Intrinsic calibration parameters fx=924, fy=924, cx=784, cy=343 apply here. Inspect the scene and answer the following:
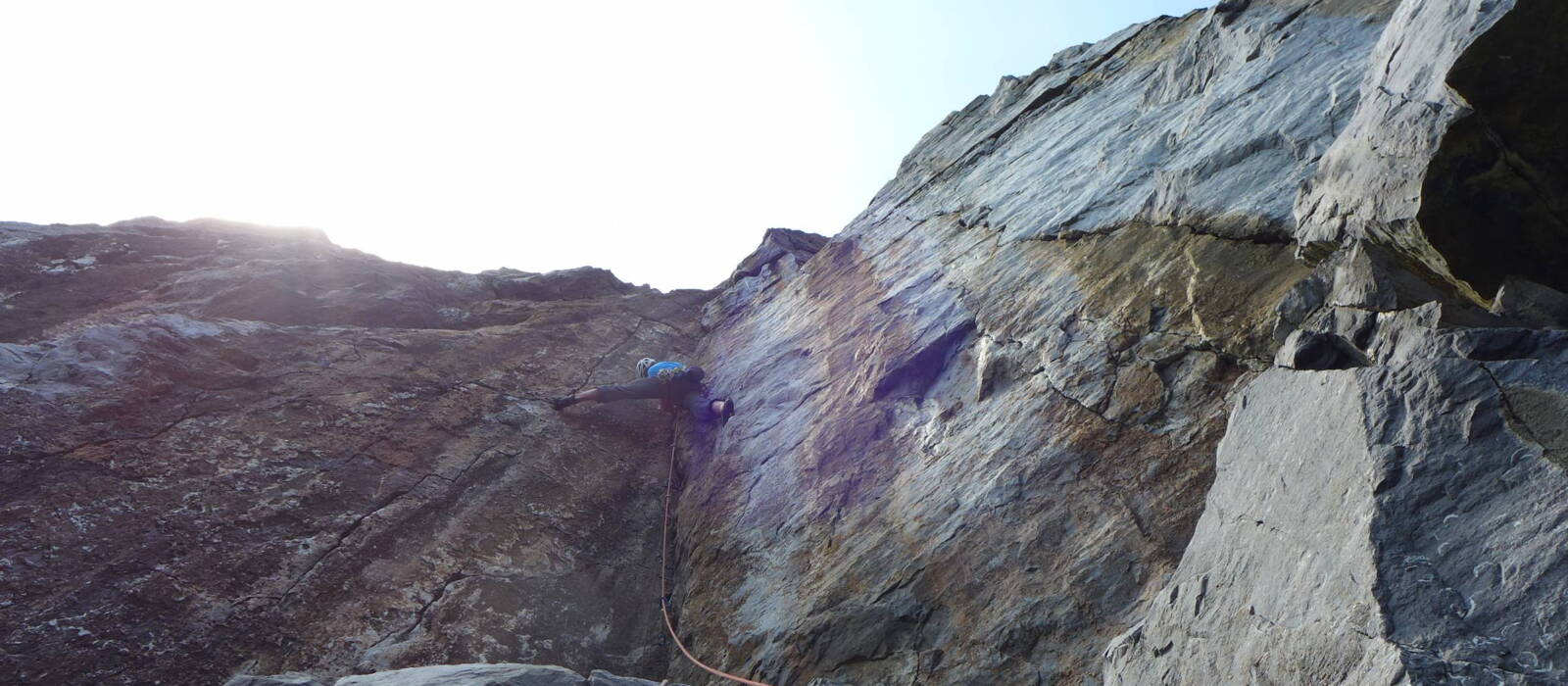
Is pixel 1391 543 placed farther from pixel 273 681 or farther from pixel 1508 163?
pixel 273 681

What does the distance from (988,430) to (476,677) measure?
3.81 meters

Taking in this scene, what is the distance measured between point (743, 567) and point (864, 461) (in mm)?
1331

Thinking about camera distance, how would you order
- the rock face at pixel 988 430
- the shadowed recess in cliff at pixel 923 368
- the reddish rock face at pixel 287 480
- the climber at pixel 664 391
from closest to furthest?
the rock face at pixel 988 430, the reddish rock face at pixel 287 480, the shadowed recess in cliff at pixel 923 368, the climber at pixel 664 391

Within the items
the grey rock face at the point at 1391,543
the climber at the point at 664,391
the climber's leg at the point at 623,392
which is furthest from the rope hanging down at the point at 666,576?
the grey rock face at the point at 1391,543

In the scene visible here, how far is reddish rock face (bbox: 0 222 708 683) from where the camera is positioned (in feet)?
21.7

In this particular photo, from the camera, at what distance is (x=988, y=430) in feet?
22.2

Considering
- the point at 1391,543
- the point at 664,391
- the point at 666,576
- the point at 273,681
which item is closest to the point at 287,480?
the point at 273,681

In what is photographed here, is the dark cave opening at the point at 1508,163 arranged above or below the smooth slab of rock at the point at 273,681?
above

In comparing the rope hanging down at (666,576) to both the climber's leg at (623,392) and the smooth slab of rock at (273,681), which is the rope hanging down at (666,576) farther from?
the smooth slab of rock at (273,681)

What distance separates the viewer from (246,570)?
7070mm

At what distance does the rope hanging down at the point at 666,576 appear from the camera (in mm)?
6689

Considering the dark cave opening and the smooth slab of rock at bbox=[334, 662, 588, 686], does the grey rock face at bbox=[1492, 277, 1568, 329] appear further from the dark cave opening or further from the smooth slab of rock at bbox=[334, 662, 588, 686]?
the smooth slab of rock at bbox=[334, 662, 588, 686]

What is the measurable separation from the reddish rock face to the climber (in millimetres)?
245

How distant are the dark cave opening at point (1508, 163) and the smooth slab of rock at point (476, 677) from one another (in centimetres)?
489
